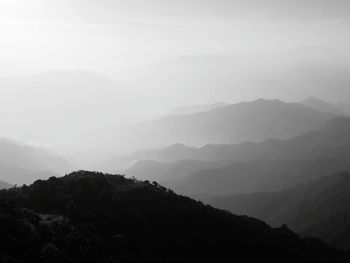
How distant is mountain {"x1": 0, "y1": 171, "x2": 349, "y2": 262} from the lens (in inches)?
2329

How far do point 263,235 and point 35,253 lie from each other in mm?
50628

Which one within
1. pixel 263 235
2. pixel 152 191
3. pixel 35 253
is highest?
pixel 152 191

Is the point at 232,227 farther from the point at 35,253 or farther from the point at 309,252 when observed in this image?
the point at 35,253

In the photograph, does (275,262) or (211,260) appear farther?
(275,262)

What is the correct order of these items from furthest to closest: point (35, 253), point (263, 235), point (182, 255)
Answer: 1. point (263, 235)
2. point (182, 255)
3. point (35, 253)

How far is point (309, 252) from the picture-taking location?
9481cm

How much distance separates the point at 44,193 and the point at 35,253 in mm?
24734

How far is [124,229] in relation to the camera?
241ft

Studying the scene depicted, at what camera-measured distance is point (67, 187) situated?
83312 millimetres

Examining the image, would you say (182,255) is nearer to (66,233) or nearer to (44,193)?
(66,233)

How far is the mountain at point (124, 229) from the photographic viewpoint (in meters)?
59.2

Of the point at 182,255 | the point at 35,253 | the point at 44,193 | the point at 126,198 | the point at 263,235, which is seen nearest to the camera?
the point at 35,253

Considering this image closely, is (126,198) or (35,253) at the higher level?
(126,198)

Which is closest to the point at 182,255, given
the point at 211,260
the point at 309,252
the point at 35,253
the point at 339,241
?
the point at 211,260
